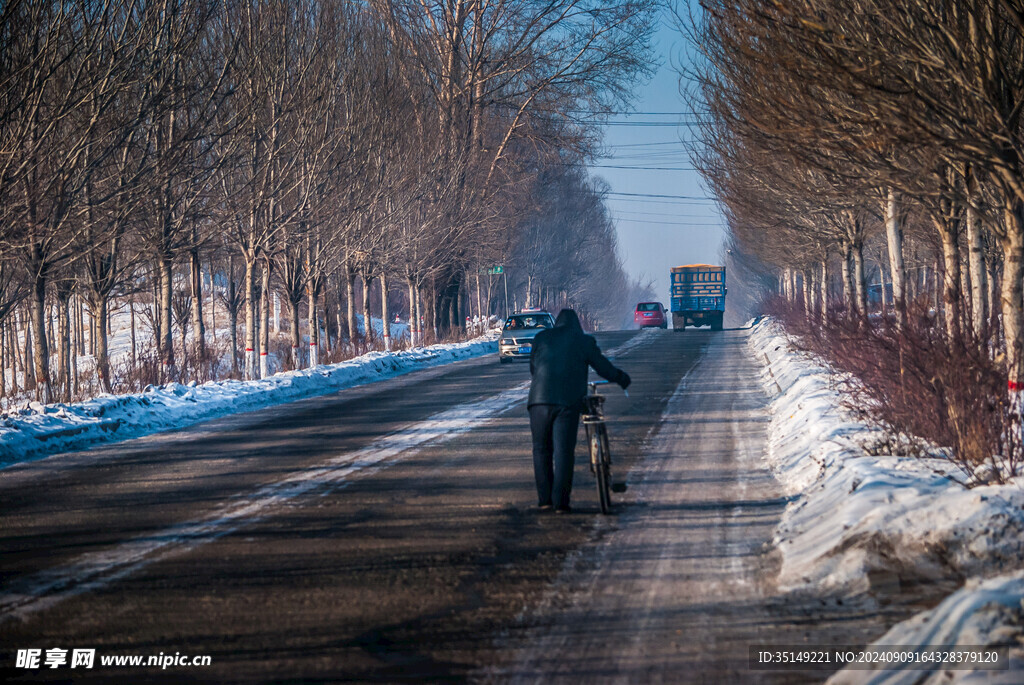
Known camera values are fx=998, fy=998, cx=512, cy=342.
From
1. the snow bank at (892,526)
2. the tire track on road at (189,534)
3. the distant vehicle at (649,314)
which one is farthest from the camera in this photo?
the distant vehicle at (649,314)

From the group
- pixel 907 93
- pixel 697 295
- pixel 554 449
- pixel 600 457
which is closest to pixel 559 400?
pixel 554 449

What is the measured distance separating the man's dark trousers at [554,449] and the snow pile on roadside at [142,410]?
285 inches

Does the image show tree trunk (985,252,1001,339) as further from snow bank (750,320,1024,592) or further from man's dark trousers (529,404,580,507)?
man's dark trousers (529,404,580,507)

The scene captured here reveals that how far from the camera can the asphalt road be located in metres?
5.02

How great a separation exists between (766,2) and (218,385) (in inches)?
577

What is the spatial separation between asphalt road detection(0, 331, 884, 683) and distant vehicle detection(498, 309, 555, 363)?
17.5 m

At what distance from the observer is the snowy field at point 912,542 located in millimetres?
4531

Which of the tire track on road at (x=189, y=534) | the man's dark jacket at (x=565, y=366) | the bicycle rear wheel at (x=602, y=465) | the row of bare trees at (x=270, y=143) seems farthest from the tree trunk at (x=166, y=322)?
the bicycle rear wheel at (x=602, y=465)

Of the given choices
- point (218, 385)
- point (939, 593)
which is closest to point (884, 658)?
point (939, 593)

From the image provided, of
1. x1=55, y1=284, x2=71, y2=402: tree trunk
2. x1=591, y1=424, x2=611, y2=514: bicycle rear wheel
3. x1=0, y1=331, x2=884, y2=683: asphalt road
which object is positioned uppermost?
x1=55, y1=284, x2=71, y2=402: tree trunk

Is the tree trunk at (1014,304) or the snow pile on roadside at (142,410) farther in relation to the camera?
the snow pile on roadside at (142,410)

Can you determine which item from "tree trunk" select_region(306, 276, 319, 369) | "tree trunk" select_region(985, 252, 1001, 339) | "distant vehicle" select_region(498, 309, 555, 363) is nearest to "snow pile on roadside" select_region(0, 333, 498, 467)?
"tree trunk" select_region(306, 276, 319, 369)

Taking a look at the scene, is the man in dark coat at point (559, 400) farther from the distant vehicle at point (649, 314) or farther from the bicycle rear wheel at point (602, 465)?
the distant vehicle at point (649, 314)

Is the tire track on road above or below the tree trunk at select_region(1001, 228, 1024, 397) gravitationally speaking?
below
